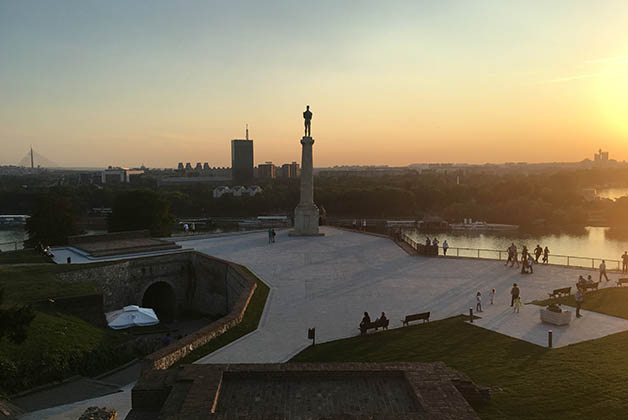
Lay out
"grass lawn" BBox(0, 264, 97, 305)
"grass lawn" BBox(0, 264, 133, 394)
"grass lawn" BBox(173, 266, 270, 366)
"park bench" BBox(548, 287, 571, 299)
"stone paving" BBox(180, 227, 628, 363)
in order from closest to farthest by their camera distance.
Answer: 1. "grass lawn" BBox(173, 266, 270, 366)
2. "stone paving" BBox(180, 227, 628, 363)
3. "grass lawn" BBox(0, 264, 133, 394)
4. "park bench" BBox(548, 287, 571, 299)
5. "grass lawn" BBox(0, 264, 97, 305)

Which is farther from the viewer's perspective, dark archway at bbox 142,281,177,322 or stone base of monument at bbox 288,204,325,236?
stone base of monument at bbox 288,204,325,236

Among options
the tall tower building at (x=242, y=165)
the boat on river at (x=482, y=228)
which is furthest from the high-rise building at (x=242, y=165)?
the boat on river at (x=482, y=228)

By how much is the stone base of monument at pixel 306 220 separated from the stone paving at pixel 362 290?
10.1ft

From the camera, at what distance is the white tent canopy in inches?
728

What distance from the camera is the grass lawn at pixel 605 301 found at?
47.8 feet

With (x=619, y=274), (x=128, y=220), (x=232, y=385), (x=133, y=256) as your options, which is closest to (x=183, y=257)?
(x=133, y=256)

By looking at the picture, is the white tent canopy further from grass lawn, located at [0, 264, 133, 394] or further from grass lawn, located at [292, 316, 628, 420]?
grass lawn, located at [292, 316, 628, 420]

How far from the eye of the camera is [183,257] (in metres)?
24.7

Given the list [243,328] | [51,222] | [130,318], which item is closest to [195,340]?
[243,328]

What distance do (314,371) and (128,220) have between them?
32376 mm

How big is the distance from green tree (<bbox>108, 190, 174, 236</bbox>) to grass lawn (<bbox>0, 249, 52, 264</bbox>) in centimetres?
1162

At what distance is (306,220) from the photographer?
1225 inches

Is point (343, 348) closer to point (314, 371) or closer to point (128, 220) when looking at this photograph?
point (314, 371)

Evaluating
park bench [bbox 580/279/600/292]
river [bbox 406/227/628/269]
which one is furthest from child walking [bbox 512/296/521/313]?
river [bbox 406/227/628/269]
